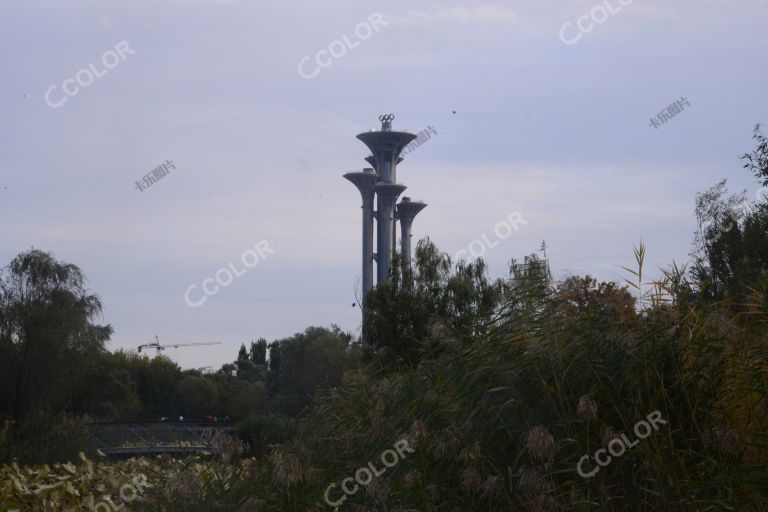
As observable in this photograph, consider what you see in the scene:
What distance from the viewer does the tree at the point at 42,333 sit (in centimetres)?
4388

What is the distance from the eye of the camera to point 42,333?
4456cm

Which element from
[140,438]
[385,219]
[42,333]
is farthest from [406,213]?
[140,438]

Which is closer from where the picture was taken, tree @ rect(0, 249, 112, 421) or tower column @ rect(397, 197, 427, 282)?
tree @ rect(0, 249, 112, 421)

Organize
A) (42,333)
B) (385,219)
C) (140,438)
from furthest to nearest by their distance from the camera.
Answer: (385,219) → (42,333) → (140,438)

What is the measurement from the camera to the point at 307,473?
27.4 feet

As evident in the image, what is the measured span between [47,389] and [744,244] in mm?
33943

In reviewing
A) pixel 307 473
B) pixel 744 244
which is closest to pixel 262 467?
pixel 307 473

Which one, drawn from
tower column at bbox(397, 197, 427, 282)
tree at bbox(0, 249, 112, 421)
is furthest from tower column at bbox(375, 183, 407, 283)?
tree at bbox(0, 249, 112, 421)

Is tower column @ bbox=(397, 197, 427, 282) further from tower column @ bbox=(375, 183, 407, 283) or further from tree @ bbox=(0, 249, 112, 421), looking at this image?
tree @ bbox=(0, 249, 112, 421)

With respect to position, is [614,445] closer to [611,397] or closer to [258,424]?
[611,397]

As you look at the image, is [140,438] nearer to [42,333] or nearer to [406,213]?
[42,333]

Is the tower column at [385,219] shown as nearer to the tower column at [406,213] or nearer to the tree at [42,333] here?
the tower column at [406,213]

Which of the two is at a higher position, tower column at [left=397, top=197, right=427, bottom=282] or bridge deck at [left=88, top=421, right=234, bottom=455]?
tower column at [left=397, top=197, right=427, bottom=282]

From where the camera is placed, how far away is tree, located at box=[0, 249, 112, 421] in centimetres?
4388
